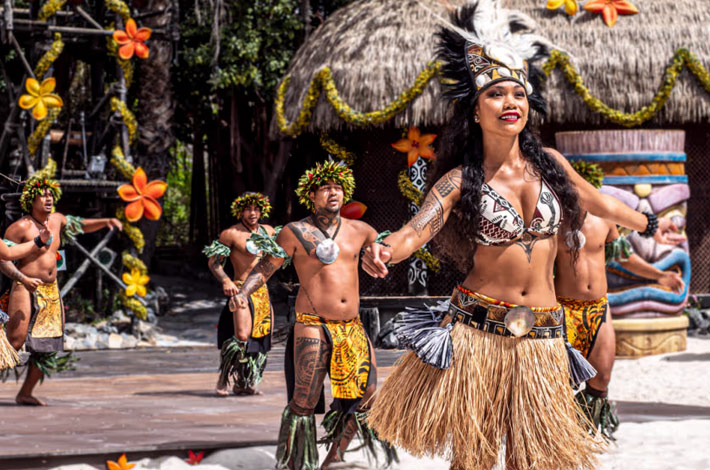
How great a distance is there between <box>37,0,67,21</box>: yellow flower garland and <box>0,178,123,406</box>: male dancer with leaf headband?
5131 millimetres

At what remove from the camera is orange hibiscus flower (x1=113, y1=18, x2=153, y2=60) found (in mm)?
12633

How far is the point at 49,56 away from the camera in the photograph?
12.4m

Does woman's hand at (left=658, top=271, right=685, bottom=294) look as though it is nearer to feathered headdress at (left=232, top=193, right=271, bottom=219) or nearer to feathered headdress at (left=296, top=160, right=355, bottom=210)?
feathered headdress at (left=296, top=160, right=355, bottom=210)

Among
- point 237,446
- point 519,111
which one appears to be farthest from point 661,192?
point 519,111

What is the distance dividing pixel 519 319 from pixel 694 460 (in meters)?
2.11

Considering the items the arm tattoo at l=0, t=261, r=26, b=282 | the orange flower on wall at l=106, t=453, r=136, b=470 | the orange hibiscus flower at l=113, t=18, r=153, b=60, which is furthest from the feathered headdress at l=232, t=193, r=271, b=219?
the orange hibiscus flower at l=113, t=18, r=153, b=60

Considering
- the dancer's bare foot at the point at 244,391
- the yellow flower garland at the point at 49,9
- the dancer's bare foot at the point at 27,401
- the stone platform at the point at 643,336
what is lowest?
the dancer's bare foot at the point at 244,391

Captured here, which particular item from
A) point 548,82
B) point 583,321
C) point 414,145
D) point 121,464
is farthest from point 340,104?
point 121,464

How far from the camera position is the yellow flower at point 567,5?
12859 mm

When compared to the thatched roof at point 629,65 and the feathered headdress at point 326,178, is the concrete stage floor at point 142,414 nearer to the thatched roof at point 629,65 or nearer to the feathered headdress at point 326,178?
the feathered headdress at point 326,178

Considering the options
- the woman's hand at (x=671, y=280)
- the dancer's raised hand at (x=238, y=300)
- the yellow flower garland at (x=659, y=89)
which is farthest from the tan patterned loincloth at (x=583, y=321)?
A: the yellow flower garland at (x=659, y=89)

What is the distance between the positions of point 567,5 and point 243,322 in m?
6.65

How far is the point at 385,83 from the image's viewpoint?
12.6m

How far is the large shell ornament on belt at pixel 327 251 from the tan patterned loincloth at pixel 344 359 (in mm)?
288
